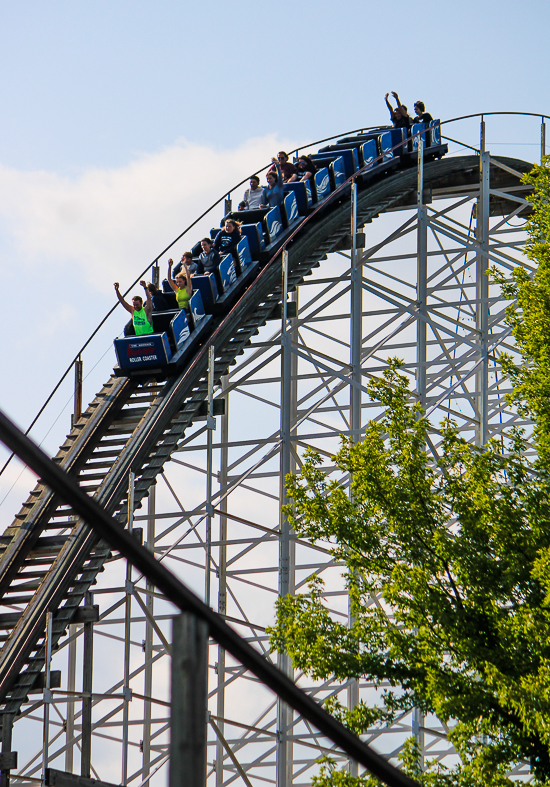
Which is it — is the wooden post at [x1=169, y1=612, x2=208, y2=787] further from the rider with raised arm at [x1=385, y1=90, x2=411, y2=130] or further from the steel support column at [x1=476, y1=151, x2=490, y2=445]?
the rider with raised arm at [x1=385, y1=90, x2=411, y2=130]

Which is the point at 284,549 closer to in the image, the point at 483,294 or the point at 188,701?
the point at 483,294

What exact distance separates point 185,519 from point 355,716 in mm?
4515

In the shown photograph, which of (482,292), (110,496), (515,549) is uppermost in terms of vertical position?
(482,292)

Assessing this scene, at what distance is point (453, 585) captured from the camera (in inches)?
364

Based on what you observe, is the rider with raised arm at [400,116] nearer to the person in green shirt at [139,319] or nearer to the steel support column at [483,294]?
the steel support column at [483,294]

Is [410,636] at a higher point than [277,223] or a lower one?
lower

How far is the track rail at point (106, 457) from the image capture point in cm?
1132

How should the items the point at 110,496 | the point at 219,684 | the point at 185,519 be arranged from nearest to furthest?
the point at 110,496 < the point at 185,519 < the point at 219,684

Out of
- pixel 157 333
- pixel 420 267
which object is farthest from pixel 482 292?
pixel 157 333

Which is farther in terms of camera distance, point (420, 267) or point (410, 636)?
point (420, 267)

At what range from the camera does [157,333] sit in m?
14.7

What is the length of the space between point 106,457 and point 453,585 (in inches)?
214

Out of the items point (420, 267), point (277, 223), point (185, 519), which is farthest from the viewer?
point (277, 223)

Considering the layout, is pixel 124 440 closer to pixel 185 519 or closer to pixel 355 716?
pixel 185 519
